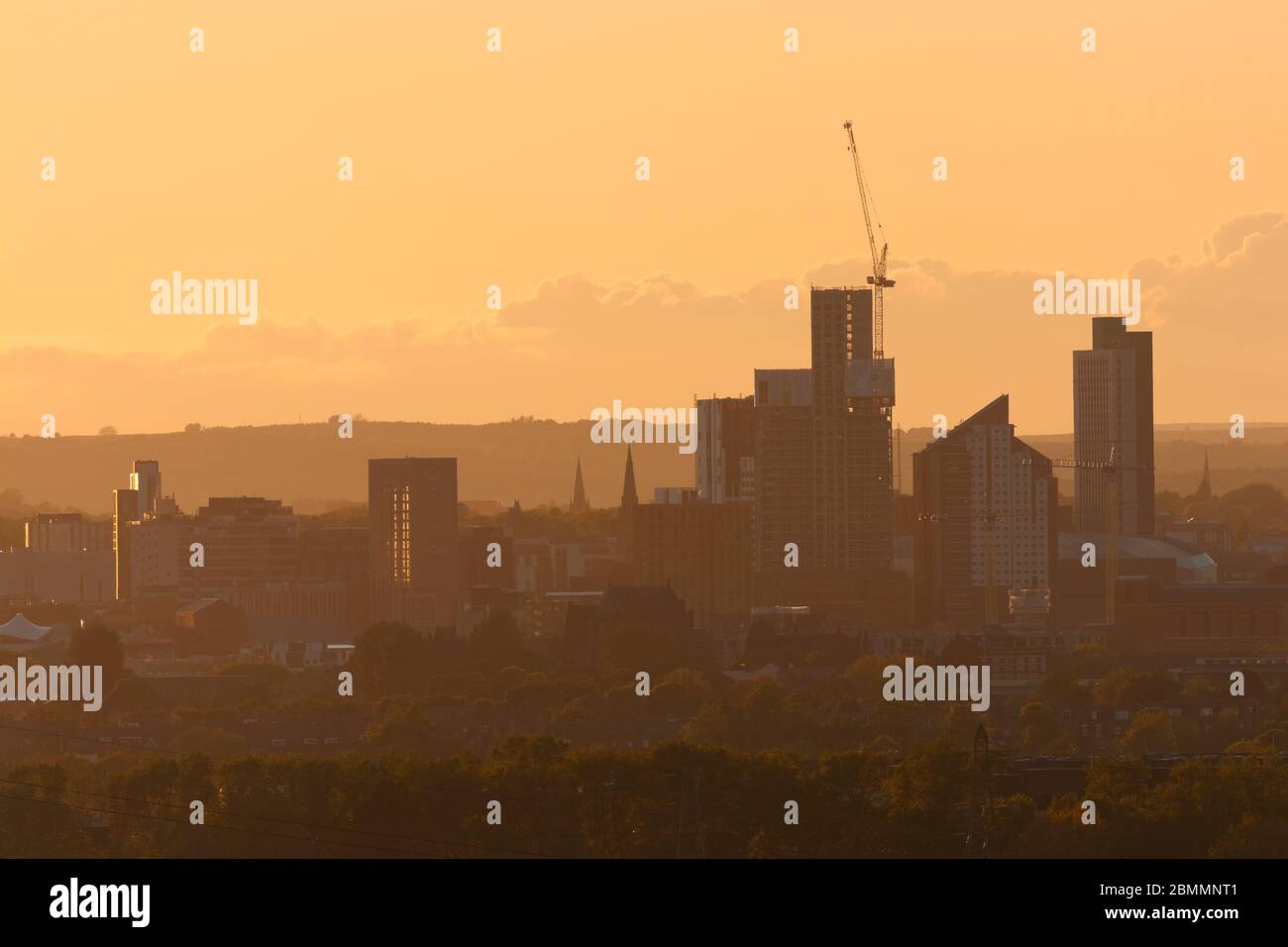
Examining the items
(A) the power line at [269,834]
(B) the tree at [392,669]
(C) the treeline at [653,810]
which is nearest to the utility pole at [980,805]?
(C) the treeline at [653,810]

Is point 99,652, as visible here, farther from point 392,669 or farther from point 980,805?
point 980,805

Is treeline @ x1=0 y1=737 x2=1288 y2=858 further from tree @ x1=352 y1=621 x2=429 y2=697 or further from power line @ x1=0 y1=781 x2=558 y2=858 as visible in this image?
tree @ x1=352 y1=621 x2=429 y2=697

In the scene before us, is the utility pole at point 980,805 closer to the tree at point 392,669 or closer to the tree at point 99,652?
the tree at point 392,669

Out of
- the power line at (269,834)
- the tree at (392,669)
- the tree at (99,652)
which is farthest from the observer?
the tree at (99,652)

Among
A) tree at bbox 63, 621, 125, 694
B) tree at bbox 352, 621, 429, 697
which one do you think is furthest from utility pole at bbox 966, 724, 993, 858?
tree at bbox 63, 621, 125, 694

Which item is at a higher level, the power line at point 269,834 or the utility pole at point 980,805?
the utility pole at point 980,805
